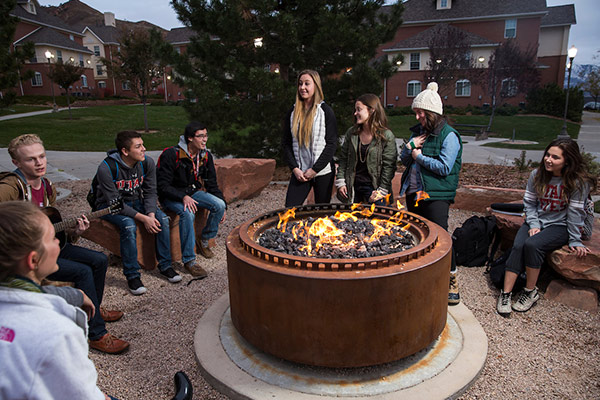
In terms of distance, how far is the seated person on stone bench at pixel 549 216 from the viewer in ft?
12.3

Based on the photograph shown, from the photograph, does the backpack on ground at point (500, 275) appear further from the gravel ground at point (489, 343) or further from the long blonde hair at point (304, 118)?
the long blonde hair at point (304, 118)

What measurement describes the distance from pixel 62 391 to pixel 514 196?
21.1ft

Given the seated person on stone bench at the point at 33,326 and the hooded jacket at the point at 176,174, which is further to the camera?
the hooded jacket at the point at 176,174

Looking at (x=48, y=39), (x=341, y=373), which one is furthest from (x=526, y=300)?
(x=48, y=39)

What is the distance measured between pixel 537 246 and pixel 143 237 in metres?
4.06

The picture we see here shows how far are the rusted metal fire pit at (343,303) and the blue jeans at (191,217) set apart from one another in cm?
202

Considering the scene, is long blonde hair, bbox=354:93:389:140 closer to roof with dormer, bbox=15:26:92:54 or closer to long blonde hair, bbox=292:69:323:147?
long blonde hair, bbox=292:69:323:147

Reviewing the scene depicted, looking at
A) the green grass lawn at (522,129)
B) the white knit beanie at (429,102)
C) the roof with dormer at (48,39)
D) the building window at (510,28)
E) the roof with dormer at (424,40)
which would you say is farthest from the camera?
the roof with dormer at (48,39)

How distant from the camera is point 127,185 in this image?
4.39m

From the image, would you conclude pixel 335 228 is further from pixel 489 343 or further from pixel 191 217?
pixel 191 217

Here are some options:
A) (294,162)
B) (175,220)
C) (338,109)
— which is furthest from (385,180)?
(338,109)

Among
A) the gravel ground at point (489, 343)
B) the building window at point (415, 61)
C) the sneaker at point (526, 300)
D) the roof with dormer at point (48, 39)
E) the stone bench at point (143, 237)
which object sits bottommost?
the gravel ground at point (489, 343)

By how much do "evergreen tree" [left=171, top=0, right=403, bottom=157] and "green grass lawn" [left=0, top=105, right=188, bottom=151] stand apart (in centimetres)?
605

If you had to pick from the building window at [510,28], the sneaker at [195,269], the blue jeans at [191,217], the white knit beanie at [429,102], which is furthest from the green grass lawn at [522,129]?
the sneaker at [195,269]
